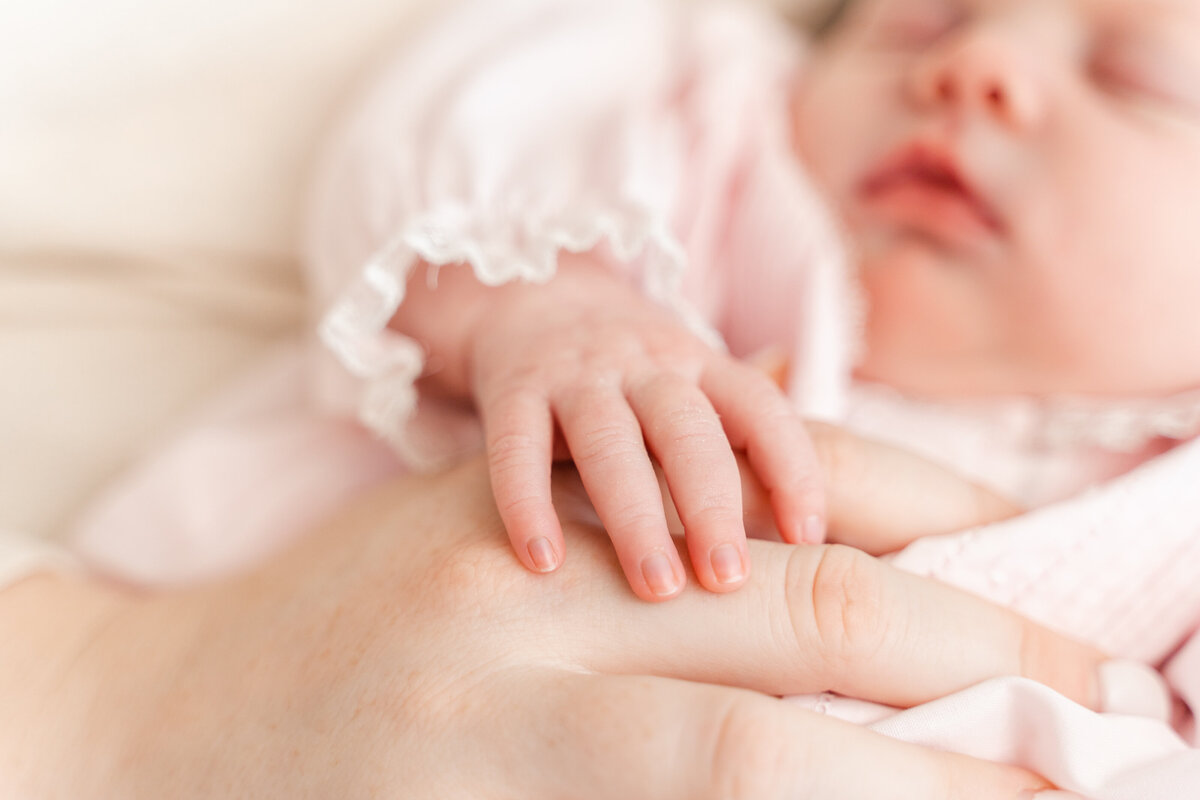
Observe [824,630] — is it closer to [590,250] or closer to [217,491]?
[590,250]

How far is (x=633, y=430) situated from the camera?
1.88 ft

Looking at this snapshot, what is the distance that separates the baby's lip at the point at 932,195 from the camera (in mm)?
819

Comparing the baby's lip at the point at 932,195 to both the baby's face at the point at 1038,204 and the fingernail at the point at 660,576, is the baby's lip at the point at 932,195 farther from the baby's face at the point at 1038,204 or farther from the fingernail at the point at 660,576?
the fingernail at the point at 660,576

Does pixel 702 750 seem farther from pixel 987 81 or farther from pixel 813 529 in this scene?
pixel 987 81

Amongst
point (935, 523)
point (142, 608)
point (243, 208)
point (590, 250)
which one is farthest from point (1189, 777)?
point (243, 208)

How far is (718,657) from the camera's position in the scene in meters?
0.52

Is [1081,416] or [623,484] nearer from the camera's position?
[623,484]

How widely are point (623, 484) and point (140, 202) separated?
2.47ft

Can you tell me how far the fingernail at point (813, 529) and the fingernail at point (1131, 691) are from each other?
20 centimetres

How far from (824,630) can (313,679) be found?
0.30 metres

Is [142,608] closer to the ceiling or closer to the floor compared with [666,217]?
closer to the floor

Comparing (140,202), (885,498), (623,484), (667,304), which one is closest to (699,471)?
(623,484)

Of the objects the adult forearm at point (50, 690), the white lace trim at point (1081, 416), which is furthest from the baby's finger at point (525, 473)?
the white lace trim at point (1081, 416)

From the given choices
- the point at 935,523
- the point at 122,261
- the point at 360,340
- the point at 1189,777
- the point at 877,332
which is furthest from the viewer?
the point at 122,261
